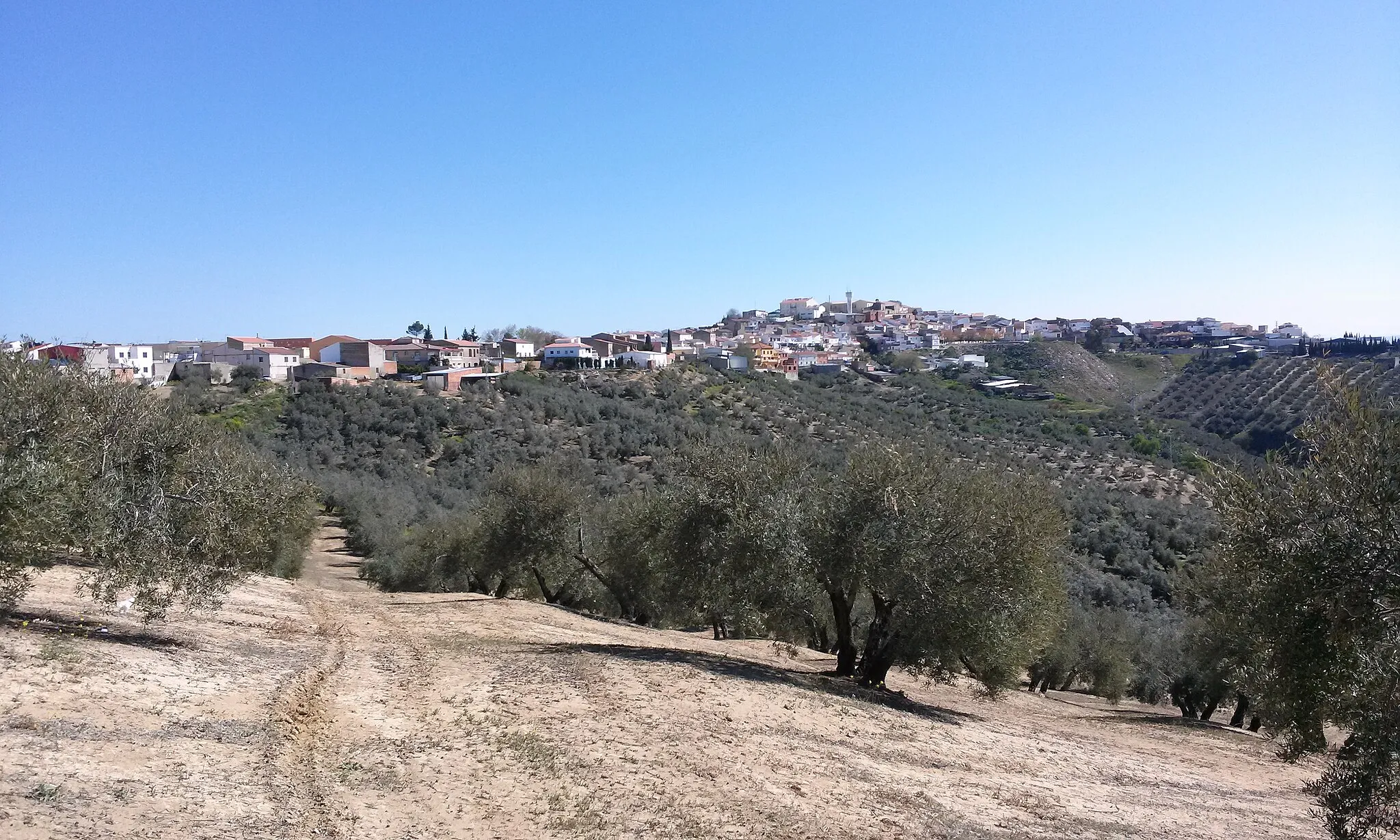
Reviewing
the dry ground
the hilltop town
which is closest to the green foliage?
the hilltop town

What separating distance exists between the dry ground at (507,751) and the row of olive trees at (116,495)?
1.15 meters

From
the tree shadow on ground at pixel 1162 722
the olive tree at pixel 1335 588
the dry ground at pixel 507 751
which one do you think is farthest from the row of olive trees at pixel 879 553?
the tree shadow on ground at pixel 1162 722

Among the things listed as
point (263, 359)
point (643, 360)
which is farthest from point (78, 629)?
A: point (643, 360)

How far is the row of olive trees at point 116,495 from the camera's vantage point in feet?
43.6

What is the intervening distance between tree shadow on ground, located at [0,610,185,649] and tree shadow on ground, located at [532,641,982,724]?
725 centimetres

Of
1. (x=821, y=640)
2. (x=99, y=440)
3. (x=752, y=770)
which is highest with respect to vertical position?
(x=99, y=440)

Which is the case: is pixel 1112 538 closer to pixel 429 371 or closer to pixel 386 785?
pixel 386 785

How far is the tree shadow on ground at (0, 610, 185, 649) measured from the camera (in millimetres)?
14081

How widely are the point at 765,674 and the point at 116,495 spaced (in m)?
12.8

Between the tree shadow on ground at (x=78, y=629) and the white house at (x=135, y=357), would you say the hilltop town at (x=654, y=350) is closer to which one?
the white house at (x=135, y=357)

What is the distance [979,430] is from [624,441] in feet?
116

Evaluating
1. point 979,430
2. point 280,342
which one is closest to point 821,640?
point 979,430

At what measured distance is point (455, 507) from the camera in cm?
5125

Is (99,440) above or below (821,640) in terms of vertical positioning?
above
